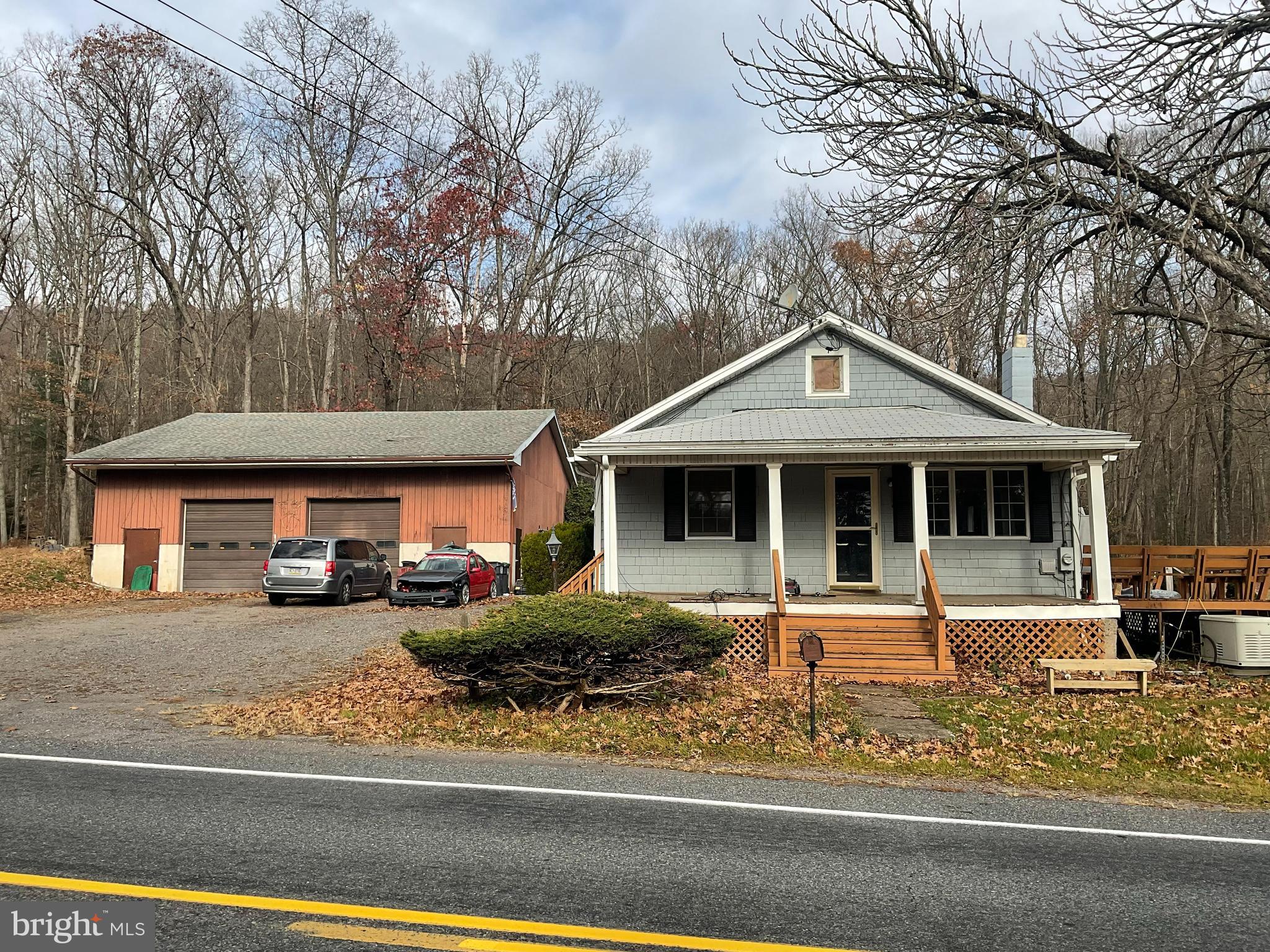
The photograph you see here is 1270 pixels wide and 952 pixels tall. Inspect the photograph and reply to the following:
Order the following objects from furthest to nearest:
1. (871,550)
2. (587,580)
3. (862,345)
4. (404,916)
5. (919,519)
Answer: (862,345), (871,550), (587,580), (919,519), (404,916)

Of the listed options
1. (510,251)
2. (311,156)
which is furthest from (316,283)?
(510,251)

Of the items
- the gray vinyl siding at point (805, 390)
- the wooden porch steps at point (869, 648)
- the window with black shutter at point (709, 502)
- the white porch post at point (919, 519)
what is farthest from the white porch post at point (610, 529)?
the white porch post at point (919, 519)

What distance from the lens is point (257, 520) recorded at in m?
23.1

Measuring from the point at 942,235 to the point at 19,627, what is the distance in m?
17.3

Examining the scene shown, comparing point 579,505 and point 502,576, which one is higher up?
point 579,505

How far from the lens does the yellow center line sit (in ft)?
12.9

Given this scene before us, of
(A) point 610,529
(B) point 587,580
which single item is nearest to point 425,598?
(B) point 587,580

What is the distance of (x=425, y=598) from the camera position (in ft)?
61.2

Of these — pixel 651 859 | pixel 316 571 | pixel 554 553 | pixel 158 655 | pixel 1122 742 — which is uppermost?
pixel 554 553

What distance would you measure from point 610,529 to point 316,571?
898 centimetres

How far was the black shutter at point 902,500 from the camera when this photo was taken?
48.2ft

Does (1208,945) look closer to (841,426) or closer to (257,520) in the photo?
(841,426)

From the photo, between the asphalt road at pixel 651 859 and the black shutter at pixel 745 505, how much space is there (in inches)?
318

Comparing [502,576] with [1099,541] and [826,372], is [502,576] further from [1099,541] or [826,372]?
[1099,541]
